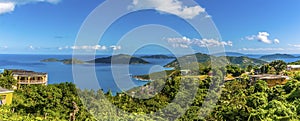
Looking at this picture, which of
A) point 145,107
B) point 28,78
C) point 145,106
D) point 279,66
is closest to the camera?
point 145,107

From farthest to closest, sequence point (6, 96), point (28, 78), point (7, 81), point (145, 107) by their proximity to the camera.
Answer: point (28, 78)
point (7, 81)
point (6, 96)
point (145, 107)

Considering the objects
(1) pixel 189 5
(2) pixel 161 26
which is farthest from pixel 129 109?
(1) pixel 189 5

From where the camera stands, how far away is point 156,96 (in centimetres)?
998

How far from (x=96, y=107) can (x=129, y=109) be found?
0.94 metres

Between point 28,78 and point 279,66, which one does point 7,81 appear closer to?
point 28,78

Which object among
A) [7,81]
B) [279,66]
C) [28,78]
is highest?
[279,66]

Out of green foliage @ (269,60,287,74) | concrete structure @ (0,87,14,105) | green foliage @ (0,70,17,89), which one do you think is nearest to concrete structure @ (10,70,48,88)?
green foliage @ (0,70,17,89)

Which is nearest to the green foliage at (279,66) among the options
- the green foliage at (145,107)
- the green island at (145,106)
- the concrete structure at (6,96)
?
the green island at (145,106)

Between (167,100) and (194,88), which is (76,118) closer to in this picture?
(167,100)

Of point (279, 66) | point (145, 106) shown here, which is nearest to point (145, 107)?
point (145, 106)

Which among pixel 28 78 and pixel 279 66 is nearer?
pixel 28 78

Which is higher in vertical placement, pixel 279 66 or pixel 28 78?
pixel 279 66

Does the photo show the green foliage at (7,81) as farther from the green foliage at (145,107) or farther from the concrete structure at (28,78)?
the green foliage at (145,107)

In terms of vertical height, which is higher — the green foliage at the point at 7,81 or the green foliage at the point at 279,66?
the green foliage at the point at 279,66
